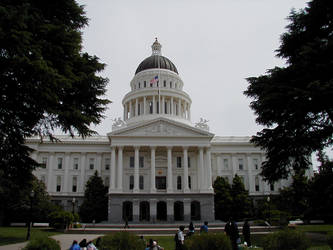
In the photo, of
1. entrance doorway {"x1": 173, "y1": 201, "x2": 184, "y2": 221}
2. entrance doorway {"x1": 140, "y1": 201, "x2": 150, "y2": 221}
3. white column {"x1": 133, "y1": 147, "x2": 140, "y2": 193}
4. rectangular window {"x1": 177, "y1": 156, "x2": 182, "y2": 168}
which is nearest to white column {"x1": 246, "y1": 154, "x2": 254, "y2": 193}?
rectangular window {"x1": 177, "y1": 156, "x2": 182, "y2": 168}

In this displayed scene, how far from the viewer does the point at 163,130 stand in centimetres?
5419

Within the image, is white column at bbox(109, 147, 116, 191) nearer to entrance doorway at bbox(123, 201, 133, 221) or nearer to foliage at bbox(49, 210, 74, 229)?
entrance doorway at bbox(123, 201, 133, 221)

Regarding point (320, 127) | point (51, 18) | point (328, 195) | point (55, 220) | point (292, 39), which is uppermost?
point (292, 39)

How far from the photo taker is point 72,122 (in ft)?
58.9

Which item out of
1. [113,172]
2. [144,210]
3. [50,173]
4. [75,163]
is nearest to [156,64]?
[75,163]

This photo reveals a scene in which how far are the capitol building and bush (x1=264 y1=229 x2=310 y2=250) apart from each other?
38376 mm

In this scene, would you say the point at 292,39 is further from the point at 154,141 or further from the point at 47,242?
the point at 154,141

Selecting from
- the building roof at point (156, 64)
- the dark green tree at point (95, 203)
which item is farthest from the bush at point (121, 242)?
the building roof at point (156, 64)

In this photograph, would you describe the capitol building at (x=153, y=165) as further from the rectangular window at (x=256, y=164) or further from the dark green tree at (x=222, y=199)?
the dark green tree at (x=222, y=199)

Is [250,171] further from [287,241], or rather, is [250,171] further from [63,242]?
[287,241]

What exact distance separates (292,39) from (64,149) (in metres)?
46.8

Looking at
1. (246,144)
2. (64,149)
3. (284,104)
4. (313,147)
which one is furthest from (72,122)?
(246,144)

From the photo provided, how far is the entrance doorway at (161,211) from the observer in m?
53.9

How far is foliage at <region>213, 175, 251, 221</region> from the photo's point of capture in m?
52.0
